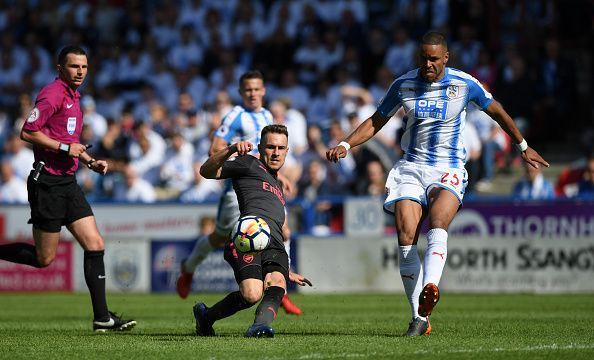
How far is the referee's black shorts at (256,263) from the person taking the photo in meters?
9.06

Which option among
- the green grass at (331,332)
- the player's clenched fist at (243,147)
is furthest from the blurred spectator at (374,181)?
the player's clenched fist at (243,147)

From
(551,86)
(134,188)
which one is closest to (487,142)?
(551,86)

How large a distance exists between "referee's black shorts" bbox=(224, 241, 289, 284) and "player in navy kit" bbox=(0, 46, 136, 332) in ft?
5.55

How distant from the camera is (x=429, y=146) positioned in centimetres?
990

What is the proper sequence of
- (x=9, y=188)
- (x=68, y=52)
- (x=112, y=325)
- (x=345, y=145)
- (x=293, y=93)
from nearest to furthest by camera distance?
1. (x=345, y=145)
2. (x=68, y=52)
3. (x=112, y=325)
4. (x=9, y=188)
5. (x=293, y=93)

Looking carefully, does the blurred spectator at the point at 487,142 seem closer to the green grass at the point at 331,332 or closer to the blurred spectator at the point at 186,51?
the green grass at the point at 331,332

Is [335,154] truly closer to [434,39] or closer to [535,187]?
[434,39]

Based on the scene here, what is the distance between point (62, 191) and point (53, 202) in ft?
0.43

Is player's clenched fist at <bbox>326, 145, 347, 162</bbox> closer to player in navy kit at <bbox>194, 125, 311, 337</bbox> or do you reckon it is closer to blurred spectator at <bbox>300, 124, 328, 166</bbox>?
player in navy kit at <bbox>194, 125, 311, 337</bbox>

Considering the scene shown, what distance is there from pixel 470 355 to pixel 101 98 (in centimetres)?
1782

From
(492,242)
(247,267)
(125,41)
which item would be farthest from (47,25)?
(247,267)

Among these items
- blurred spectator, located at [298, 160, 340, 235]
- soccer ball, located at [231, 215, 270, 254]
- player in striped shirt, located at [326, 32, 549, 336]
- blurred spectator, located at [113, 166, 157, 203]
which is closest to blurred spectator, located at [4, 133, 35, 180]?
blurred spectator, located at [113, 166, 157, 203]

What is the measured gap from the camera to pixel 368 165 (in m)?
19.3

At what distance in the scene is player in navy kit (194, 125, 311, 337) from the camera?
895 cm
